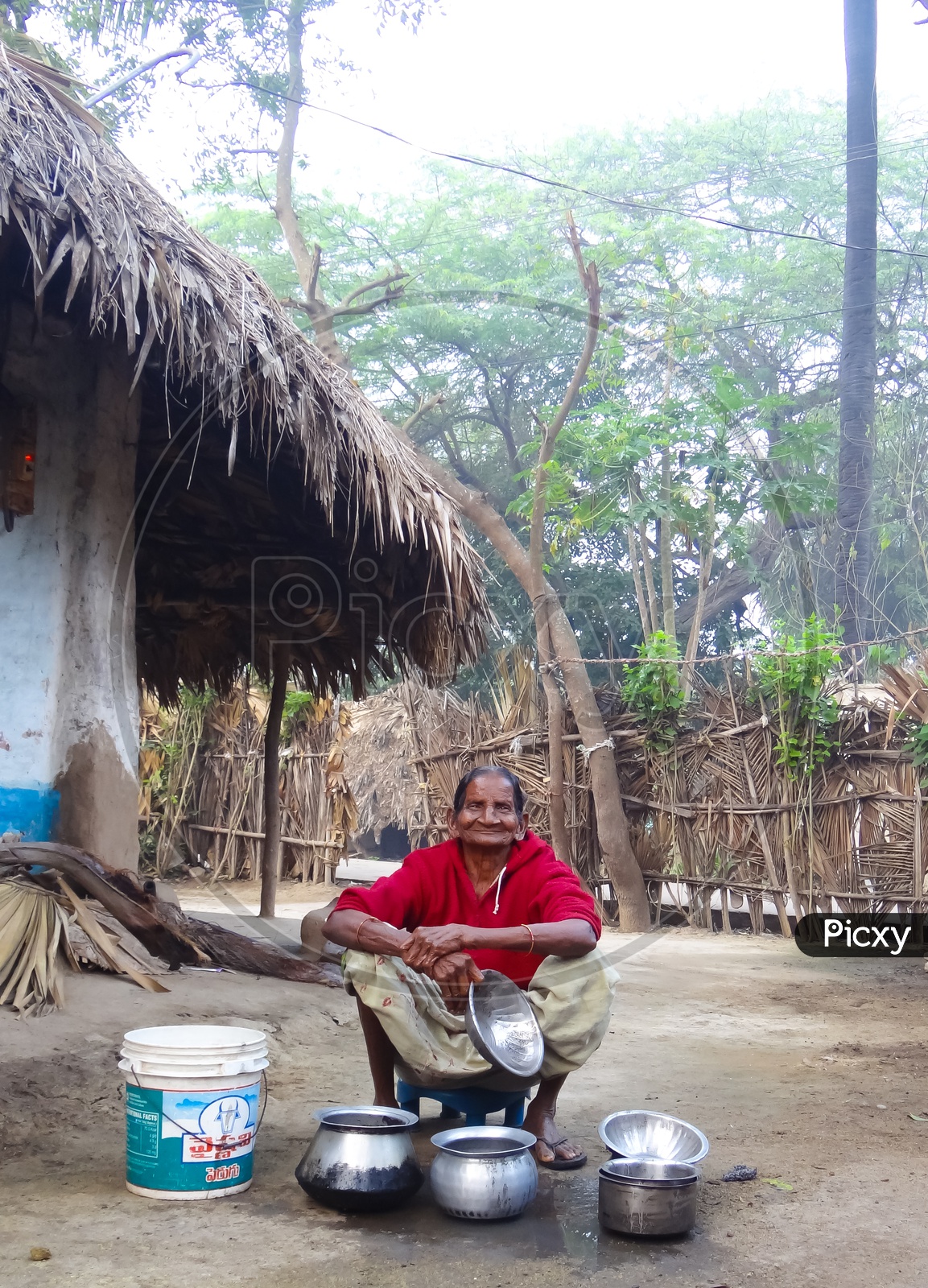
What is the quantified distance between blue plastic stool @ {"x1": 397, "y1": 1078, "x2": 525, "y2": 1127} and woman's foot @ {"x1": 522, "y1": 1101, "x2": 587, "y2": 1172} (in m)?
0.05

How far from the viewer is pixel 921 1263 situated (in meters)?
1.91

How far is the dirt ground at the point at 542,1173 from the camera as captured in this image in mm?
1850

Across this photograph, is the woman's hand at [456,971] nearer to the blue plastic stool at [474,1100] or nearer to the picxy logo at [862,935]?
the blue plastic stool at [474,1100]

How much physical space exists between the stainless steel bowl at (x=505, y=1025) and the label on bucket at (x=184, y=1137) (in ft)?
1.63

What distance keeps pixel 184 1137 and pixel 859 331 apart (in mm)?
12011

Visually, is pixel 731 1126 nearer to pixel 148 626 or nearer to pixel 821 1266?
pixel 821 1266

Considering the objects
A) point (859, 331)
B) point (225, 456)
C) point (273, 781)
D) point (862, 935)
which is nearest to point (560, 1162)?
point (225, 456)

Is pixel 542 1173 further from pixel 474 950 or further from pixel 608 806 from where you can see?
pixel 608 806

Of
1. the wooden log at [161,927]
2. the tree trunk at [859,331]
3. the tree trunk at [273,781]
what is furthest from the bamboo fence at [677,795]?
the tree trunk at [859,331]

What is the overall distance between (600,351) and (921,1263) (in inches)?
508

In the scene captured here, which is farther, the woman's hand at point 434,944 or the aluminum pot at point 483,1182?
the woman's hand at point 434,944

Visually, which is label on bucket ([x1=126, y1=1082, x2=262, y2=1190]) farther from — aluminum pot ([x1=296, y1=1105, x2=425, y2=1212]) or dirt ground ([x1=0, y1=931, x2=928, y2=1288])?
aluminum pot ([x1=296, y1=1105, x2=425, y2=1212])

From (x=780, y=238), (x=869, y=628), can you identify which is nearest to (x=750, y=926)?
(x=869, y=628)

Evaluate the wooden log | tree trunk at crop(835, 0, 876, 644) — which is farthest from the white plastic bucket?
tree trunk at crop(835, 0, 876, 644)
